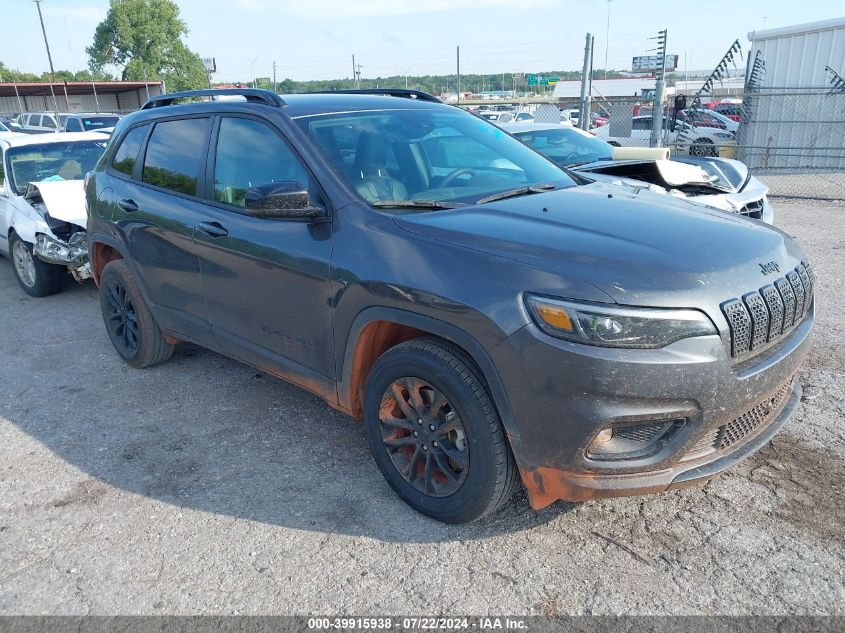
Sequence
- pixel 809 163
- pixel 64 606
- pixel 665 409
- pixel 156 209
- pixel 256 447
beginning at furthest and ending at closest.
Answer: pixel 809 163 < pixel 156 209 < pixel 256 447 < pixel 64 606 < pixel 665 409

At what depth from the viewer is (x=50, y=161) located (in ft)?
25.8

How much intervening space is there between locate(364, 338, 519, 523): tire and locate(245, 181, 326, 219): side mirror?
2.61 ft

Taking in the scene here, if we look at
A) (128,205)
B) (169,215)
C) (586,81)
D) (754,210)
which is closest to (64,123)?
(586,81)

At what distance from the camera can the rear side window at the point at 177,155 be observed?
407cm

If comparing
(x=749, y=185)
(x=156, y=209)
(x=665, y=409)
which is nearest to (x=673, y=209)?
(x=665, y=409)

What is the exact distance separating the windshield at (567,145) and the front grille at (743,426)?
546 centimetres

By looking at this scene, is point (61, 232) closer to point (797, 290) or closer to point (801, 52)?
point (797, 290)

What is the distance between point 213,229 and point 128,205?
3.82ft

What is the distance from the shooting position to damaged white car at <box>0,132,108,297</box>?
6750 mm

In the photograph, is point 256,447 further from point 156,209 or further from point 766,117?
point 766,117

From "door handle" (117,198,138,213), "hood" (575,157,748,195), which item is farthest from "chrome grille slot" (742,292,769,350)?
"hood" (575,157,748,195)

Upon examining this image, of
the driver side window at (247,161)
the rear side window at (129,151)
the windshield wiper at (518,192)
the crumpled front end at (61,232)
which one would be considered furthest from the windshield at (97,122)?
the windshield wiper at (518,192)

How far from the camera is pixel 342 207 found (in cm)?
320

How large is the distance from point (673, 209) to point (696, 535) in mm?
1521
